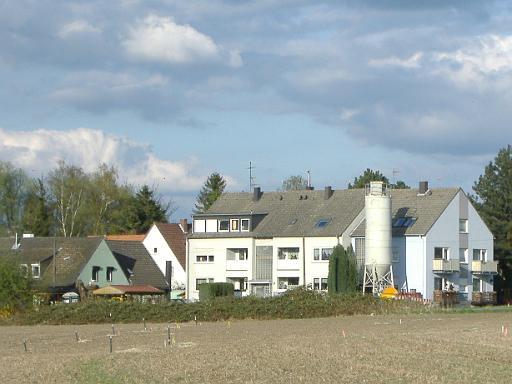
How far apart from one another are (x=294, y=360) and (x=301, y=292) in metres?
38.3

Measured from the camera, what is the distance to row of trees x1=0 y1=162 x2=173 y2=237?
12056 centimetres

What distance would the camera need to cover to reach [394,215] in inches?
3691

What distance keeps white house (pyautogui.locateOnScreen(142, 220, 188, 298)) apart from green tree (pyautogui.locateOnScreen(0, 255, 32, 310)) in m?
33.3

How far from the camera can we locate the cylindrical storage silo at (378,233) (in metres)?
86.9

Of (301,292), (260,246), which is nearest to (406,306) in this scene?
(301,292)

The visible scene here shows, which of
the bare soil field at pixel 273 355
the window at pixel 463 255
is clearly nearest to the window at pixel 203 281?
the window at pixel 463 255

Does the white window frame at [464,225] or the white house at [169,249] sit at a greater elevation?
the white window frame at [464,225]

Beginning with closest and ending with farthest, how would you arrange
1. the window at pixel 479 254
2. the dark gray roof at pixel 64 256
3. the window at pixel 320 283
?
the window at pixel 320 283 < the window at pixel 479 254 < the dark gray roof at pixel 64 256

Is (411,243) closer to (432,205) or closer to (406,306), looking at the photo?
(432,205)

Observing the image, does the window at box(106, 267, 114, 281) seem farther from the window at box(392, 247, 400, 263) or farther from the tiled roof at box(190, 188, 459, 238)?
the window at box(392, 247, 400, 263)

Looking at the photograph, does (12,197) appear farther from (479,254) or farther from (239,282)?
(479,254)

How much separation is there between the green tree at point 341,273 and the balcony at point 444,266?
7240 millimetres

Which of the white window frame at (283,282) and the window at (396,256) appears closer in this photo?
the window at (396,256)

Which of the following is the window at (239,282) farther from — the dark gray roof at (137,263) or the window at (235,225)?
the dark gray roof at (137,263)
